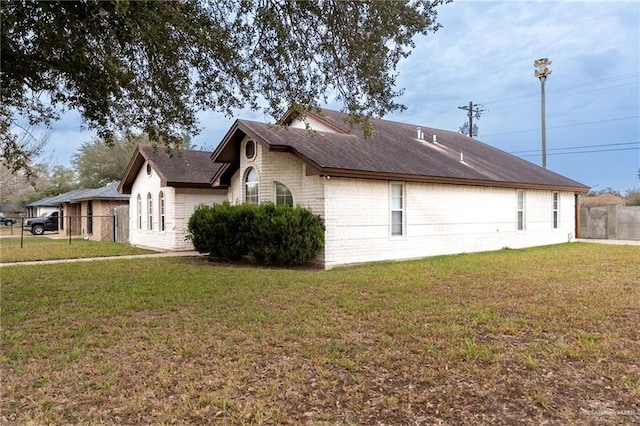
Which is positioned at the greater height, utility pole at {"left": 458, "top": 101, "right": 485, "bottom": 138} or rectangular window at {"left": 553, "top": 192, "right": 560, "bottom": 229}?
utility pole at {"left": 458, "top": 101, "right": 485, "bottom": 138}

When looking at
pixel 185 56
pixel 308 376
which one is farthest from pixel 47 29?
pixel 308 376

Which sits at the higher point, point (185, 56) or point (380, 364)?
point (185, 56)

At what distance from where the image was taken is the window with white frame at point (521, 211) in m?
17.7

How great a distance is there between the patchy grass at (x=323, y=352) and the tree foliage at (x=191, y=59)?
3.35m

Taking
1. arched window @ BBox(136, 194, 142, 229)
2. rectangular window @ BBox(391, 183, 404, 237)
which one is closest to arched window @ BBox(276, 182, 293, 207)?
rectangular window @ BBox(391, 183, 404, 237)

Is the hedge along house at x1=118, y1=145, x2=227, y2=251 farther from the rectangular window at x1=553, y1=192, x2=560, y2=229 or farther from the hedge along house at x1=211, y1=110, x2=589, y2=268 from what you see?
the rectangular window at x1=553, y1=192, x2=560, y2=229

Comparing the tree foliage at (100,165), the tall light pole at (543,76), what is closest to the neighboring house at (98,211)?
the tree foliage at (100,165)

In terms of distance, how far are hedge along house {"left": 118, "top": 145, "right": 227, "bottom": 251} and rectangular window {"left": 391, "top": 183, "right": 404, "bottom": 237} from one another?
737 cm

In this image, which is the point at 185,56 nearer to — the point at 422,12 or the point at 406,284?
the point at 422,12

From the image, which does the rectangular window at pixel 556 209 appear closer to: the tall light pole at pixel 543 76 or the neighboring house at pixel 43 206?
the tall light pole at pixel 543 76

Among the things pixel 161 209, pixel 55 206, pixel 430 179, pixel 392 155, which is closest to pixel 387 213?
pixel 430 179

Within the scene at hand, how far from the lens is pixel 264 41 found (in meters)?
7.76

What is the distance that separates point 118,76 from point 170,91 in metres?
1.14

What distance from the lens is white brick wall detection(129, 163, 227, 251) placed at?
56.3 feet
